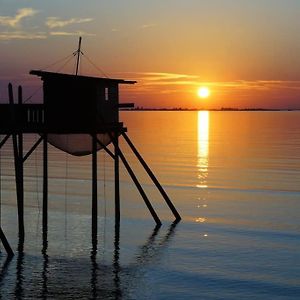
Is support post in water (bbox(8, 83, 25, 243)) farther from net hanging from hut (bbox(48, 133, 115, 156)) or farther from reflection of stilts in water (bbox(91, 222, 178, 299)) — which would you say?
net hanging from hut (bbox(48, 133, 115, 156))

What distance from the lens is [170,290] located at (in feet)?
75.8

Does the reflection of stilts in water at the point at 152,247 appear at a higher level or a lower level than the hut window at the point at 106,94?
lower

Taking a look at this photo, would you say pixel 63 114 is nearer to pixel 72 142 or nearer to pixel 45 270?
pixel 72 142

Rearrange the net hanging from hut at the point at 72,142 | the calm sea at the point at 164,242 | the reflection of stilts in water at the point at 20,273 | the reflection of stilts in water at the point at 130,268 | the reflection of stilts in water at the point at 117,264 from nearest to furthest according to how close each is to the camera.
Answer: the reflection of stilts in water at the point at 20,273
the reflection of stilts in water at the point at 117,264
the reflection of stilts in water at the point at 130,268
the calm sea at the point at 164,242
the net hanging from hut at the point at 72,142

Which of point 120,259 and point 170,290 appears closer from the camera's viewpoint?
point 170,290

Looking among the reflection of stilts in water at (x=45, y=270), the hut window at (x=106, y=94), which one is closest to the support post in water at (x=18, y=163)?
the reflection of stilts in water at (x=45, y=270)

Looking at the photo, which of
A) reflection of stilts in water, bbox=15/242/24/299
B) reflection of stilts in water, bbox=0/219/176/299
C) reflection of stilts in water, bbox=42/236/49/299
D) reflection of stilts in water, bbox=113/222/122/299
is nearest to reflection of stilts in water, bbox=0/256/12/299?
reflection of stilts in water, bbox=0/219/176/299

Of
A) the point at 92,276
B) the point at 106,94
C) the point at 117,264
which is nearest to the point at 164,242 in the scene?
the point at 117,264

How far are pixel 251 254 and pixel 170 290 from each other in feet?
22.2

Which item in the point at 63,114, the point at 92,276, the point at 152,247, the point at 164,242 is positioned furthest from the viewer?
the point at 164,242

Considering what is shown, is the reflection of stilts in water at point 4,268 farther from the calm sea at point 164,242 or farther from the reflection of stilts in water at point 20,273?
the reflection of stilts in water at point 20,273

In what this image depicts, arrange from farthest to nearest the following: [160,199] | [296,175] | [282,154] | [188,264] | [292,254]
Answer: [282,154], [296,175], [160,199], [292,254], [188,264]

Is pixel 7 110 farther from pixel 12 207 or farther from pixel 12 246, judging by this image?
pixel 12 207

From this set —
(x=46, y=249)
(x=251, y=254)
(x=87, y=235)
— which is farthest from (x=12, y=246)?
(x=251, y=254)
